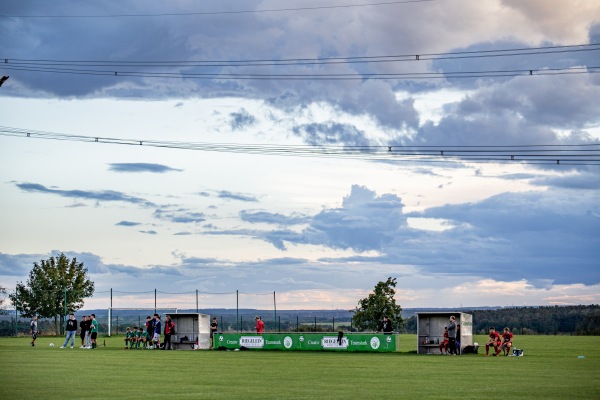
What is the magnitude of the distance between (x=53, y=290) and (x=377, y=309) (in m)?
40.3

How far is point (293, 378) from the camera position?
101 ft

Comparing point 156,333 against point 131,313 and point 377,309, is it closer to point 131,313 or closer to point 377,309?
point 377,309

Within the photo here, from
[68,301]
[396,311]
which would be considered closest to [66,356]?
[396,311]

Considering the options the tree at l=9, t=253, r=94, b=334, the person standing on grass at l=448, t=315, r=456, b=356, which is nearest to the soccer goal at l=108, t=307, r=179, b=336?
the tree at l=9, t=253, r=94, b=334

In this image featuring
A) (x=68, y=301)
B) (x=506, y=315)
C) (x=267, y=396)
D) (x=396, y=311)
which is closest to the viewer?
(x=267, y=396)

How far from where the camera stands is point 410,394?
2502 cm

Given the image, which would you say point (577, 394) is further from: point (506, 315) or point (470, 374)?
point (506, 315)

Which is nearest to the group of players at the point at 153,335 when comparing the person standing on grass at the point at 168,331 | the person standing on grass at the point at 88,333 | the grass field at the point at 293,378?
the person standing on grass at the point at 168,331

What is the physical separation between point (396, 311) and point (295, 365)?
3772 cm

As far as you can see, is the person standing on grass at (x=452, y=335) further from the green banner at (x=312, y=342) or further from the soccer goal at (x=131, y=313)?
the soccer goal at (x=131, y=313)

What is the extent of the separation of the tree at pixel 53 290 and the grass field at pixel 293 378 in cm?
5153

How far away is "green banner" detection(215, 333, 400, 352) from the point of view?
53906mm

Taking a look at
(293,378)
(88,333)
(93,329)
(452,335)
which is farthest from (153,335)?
(293,378)

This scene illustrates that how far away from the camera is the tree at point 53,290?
3730 inches
